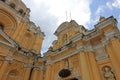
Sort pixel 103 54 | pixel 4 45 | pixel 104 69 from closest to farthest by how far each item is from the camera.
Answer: pixel 104 69 < pixel 103 54 < pixel 4 45

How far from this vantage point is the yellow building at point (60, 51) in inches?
373

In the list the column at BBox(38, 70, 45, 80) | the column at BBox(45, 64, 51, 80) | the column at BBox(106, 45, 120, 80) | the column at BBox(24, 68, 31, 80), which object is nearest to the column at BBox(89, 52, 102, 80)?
the column at BBox(106, 45, 120, 80)

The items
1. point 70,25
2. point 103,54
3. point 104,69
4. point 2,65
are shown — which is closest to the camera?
point 104,69

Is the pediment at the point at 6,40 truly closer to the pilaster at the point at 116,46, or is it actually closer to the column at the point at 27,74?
the column at the point at 27,74

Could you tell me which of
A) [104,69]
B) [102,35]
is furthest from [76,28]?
[104,69]

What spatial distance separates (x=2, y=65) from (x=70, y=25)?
360 inches

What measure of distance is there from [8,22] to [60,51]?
8.98 metres

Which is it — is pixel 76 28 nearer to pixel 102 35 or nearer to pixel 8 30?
pixel 102 35

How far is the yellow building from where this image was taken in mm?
9477

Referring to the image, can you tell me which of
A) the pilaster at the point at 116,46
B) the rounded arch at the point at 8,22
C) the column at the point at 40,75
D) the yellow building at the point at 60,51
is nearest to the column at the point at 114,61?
the yellow building at the point at 60,51

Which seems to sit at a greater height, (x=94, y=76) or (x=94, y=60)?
(x=94, y=60)

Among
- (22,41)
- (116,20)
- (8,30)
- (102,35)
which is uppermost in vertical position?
(8,30)

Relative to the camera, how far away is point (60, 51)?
1341 cm

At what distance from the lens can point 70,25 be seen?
629 inches
